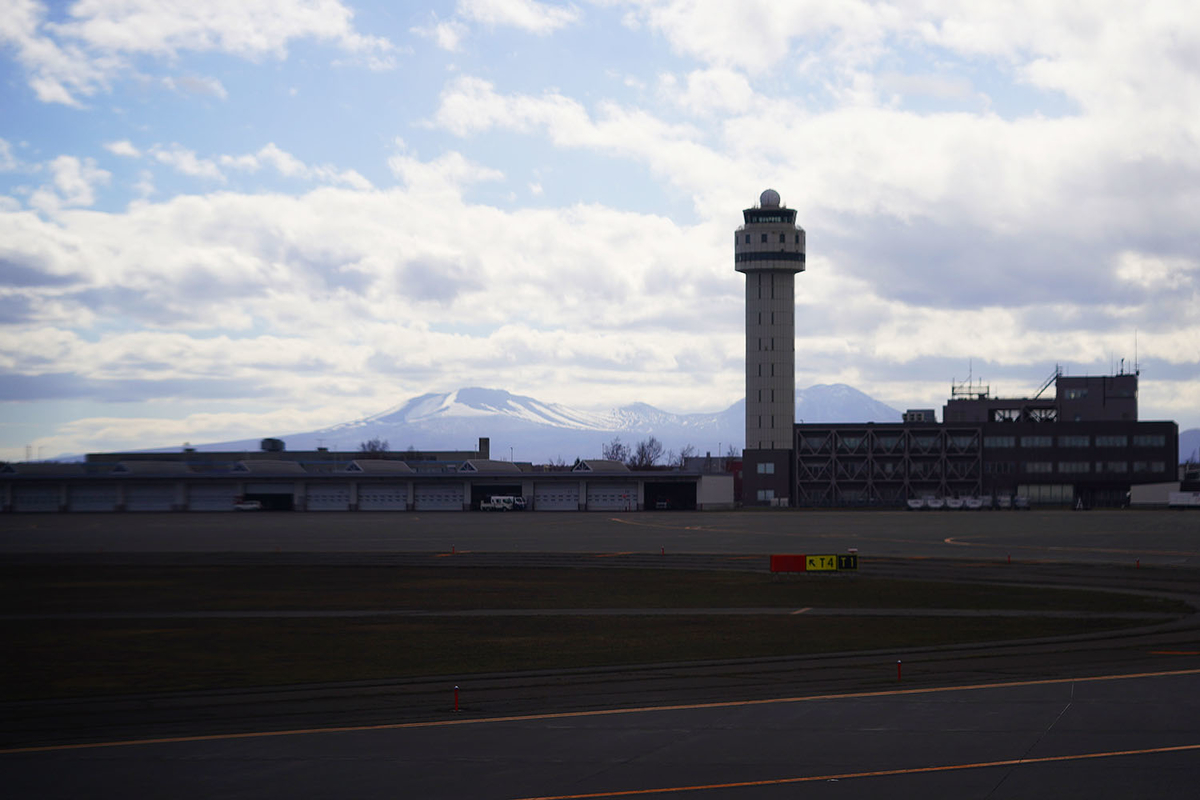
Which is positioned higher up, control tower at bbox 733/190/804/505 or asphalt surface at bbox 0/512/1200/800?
control tower at bbox 733/190/804/505

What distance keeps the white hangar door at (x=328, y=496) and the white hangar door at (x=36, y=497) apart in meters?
35.2

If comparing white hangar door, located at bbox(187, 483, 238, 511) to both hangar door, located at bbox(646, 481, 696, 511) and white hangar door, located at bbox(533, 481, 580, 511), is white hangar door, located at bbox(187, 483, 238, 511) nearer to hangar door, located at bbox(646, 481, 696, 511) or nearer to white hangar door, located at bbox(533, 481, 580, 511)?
white hangar door, located at bbox(533, 481, 580, 511)

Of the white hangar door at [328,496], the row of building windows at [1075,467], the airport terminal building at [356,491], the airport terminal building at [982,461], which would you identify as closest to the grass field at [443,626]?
the airport terminal building at [356,491]

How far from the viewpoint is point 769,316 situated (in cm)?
16512

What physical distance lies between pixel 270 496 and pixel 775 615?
12208 centimetres

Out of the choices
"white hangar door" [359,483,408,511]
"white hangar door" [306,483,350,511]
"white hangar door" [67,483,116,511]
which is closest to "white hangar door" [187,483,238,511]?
"white hangar door" [306,483,350,511]

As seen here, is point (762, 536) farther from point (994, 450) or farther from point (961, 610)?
point (994, 450)

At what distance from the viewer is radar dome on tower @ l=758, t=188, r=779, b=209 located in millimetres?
170000

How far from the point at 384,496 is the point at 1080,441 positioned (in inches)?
4044

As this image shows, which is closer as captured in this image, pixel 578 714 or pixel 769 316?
pixel 578 714

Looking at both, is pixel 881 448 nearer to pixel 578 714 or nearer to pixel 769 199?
pixel 769 199

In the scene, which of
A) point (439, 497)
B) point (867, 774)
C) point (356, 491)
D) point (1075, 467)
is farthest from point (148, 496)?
point (867, 774)

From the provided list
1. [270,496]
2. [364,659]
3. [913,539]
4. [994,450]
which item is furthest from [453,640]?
[994,450]

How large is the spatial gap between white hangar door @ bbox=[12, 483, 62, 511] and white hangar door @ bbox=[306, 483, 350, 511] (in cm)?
3516
